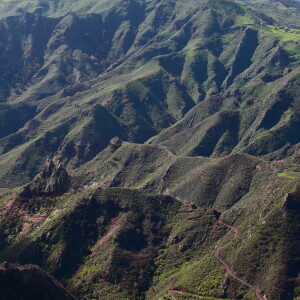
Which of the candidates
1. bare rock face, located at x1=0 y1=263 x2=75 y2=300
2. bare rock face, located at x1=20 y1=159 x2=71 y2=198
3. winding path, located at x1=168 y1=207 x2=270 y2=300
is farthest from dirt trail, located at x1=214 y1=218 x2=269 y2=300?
bare rock face, located at x1=20 y1=159 x2=71 y2=198

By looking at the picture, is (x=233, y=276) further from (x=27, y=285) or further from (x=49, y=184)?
(x=49, y=184)

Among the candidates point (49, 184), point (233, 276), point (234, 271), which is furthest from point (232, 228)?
point (49, 184)

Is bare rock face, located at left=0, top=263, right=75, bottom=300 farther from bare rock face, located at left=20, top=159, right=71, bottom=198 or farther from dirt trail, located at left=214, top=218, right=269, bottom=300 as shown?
bare rock face, located at left=20, top=159, right=71, bottom=198

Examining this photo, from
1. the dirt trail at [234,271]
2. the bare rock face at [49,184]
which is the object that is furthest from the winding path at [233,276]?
the bare rock face at [49,184]

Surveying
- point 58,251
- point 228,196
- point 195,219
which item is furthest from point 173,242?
point 228,196

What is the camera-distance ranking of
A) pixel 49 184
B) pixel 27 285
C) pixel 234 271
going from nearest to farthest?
pixel 27 285
pixel 234 271
pixel 49 184

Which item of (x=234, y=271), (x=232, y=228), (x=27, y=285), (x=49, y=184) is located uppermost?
(x=27, y=285)
